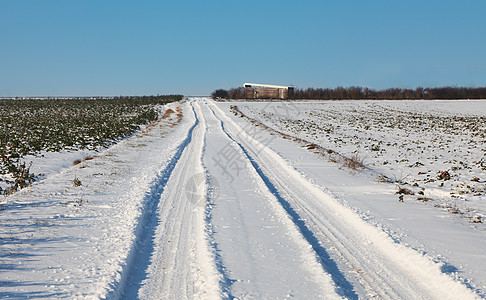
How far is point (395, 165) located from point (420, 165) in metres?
0.89

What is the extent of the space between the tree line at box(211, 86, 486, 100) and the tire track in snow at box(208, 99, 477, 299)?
90.1 metres

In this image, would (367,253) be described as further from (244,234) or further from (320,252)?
(244,234)

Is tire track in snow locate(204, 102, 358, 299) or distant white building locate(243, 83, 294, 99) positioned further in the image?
distant white building locate(243, 83, 294, 99)

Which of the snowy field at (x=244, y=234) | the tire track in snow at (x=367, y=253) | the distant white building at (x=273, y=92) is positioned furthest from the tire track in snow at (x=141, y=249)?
the distant white building at (x=273, y=92)

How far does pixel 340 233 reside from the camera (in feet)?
20.5

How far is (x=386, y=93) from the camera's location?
331ft

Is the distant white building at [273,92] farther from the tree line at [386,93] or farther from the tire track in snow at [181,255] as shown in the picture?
the tire track in snow at [181,255]

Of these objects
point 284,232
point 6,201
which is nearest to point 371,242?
point 284,232

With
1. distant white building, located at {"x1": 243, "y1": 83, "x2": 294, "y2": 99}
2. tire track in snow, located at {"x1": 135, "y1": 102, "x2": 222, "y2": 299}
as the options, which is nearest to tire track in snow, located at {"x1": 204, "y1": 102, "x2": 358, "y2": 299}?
tire track in snow, located at {"x1": 135, "y1": 102, "x2": 222, "y2": 299}

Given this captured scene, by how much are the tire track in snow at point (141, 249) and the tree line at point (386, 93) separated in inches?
3553

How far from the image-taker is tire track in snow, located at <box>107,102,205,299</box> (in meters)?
4.41

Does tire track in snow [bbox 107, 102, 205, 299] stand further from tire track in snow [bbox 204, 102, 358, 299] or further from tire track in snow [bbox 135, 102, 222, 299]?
tire track in snow [bbox 204, 102, 358, 299]

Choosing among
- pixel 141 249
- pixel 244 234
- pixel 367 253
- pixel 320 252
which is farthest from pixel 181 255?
pixel 367 253

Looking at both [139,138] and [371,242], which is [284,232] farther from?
[139,138]
